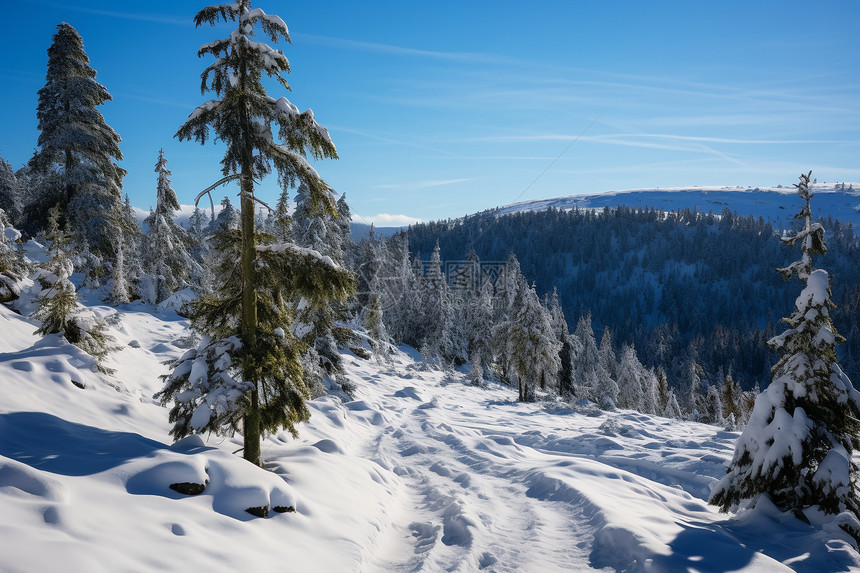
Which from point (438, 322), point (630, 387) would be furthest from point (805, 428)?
point (630, 387)

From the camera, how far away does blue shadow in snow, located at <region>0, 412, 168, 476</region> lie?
18.7 feet

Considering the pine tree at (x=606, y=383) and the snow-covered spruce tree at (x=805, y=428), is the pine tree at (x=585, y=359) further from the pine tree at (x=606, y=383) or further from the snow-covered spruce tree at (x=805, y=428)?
the snow-covered spruce tree at (x=805, y=428)

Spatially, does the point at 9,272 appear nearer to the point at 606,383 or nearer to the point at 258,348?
the point at 258,348

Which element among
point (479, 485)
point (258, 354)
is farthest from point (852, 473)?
point (258, 354)

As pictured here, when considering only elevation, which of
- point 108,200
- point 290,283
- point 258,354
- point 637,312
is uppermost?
point 108,200

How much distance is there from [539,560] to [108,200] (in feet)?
78.1

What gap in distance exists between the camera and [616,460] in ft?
49.7

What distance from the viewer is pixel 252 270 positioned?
806cm

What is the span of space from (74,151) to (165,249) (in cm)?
695

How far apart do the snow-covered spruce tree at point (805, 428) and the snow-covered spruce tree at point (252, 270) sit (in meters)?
9.24

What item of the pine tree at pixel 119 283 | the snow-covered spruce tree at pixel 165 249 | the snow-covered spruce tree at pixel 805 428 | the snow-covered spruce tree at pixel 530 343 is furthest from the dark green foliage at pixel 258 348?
the snow-covered spruce tree at pixel 530 343

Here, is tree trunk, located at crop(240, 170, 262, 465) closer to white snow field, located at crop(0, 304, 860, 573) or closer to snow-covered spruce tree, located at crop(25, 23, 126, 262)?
white snow field, located at crop(0, 304, 860, 573)

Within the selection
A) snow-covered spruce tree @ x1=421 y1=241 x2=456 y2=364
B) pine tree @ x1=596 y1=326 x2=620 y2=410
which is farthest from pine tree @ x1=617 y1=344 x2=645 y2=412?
snow-covered spruce tree @ x1=421 y1=241 x2=456 y2=364

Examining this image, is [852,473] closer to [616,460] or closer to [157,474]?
[616,460]
